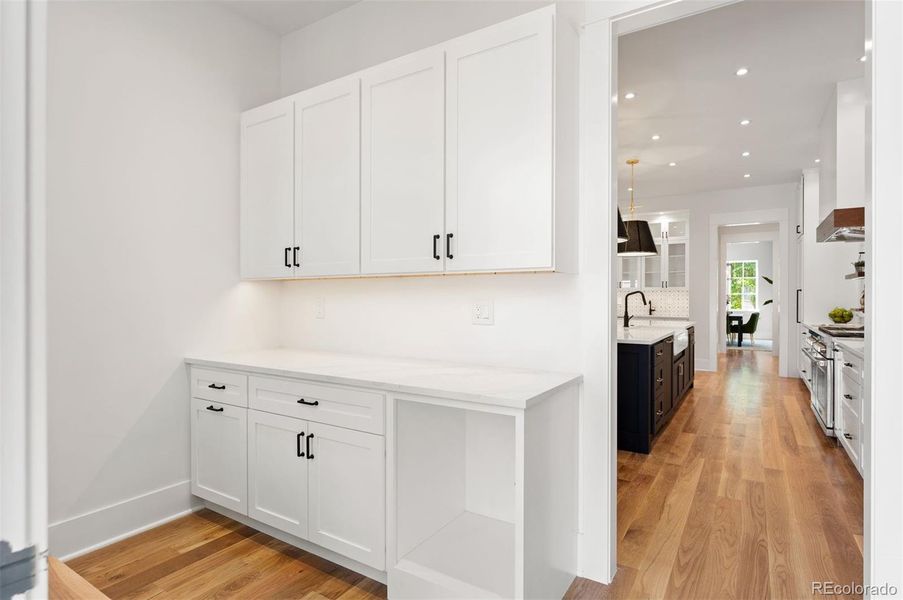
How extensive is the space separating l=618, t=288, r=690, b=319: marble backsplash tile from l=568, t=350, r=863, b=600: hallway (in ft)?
11.9

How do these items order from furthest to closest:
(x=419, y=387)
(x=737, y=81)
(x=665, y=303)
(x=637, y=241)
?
(x=665, y=303)
(x=637, y=241)
(x=737, y=81)
(x=419, y=387)

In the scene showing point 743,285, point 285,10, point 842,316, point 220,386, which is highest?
point 285,10

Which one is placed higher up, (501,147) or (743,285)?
(501,147)

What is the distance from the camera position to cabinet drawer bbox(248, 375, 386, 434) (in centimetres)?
199

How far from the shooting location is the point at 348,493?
2057mm

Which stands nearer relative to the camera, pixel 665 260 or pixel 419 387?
pixel 419 387

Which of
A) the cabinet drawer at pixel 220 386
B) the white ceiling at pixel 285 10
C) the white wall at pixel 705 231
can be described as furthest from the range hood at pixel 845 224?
the white wall at pixel 705 231

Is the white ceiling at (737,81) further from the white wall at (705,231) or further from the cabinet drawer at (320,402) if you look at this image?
the cabinet drawer at (320,402)

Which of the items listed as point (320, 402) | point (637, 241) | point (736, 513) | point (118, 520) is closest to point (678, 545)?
point (736, 513)

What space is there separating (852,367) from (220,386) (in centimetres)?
401

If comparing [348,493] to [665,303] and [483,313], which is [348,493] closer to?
[483,313]

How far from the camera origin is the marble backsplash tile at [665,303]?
8.20m

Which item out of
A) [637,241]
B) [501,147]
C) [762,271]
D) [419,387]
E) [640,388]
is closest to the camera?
[419,387]

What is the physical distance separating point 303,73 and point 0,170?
3117 millimetres
